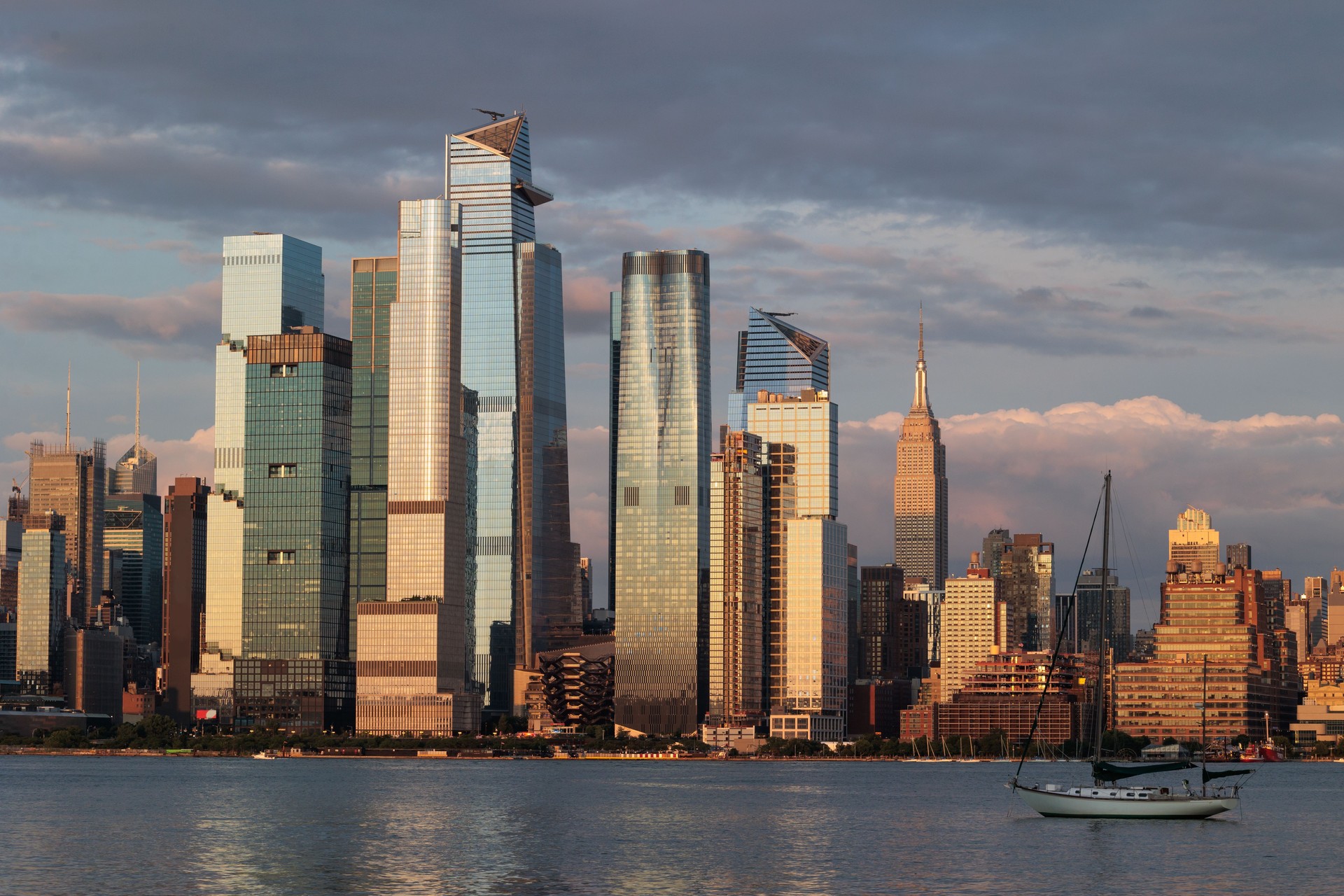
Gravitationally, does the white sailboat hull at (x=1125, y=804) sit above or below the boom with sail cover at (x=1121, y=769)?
below

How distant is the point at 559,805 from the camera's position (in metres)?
187

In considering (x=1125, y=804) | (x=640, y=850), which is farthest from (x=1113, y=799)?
(x=640, y=850)

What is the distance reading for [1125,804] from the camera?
5896 inches

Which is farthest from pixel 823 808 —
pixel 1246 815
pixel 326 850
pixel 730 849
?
pixel 326 850

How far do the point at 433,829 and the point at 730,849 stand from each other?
28912 mm

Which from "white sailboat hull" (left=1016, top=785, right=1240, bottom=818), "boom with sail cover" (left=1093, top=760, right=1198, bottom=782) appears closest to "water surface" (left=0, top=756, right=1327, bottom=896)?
"white sailboat hull" (left=1016, top=785, right=1240, bottom=818)

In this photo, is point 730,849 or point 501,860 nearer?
point 501,860

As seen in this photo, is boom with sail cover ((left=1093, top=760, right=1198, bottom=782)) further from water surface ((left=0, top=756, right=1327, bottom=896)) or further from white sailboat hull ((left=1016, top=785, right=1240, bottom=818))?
water surface ((left=0, top=756, right=1327, bottom=896))

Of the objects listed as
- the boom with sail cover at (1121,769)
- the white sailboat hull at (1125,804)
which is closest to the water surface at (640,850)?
the white sailboat hull at (1125,804)

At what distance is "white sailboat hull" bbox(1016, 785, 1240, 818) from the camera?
14938 cm

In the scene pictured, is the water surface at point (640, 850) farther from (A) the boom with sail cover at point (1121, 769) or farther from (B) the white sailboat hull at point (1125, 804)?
(A) the boom with sail cover at point (1121, 769)

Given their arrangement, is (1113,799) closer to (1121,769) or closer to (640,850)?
(1121,769)

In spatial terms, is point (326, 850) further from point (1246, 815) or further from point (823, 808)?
point (1246, 815)

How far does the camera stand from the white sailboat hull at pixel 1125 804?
149 m
